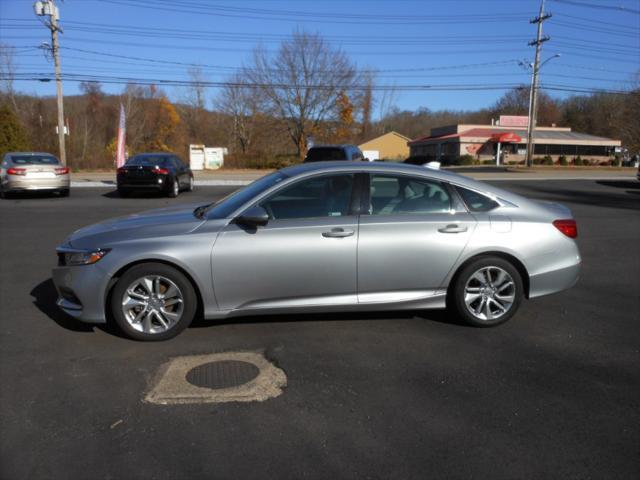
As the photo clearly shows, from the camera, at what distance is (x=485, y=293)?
476cm

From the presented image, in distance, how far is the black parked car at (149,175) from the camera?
17188mm

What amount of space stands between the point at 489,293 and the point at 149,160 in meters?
15.6

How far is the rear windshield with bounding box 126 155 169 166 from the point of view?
17.6m

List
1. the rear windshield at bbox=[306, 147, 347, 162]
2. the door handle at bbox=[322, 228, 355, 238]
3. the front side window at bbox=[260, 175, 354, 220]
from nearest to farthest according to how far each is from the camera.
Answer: the door handle at bbox=[322, 228, 355, 238]
the front side window at bbox=[260, 175, 354, 220]
the rear windshield at bbox=[306, 147, 347, 162]

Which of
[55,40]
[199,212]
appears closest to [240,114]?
[55,40]

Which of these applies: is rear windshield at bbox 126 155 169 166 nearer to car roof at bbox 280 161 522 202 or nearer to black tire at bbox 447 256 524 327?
car roof at bbox 280 161 522 202

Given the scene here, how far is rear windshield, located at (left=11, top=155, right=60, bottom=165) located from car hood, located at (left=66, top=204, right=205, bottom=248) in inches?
534

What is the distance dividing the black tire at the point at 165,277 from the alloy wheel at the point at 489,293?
98.5 inches

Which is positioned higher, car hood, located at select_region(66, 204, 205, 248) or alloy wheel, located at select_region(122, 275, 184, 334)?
car hood, located at select_region(66, 204, 205, 248)

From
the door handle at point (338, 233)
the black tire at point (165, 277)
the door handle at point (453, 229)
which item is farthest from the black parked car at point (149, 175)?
the door handle at point (453, 229)

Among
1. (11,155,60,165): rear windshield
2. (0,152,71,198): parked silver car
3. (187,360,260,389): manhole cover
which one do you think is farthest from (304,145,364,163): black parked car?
(187,360,260,389): manhole cover

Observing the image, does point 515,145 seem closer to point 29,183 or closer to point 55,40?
point 55,40

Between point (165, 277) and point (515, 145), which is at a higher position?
point (515, 145)

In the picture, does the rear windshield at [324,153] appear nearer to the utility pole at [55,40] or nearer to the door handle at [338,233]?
the door handle at [338,233]
